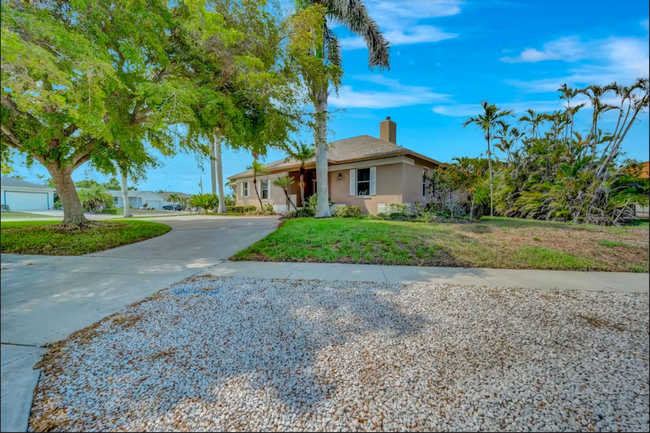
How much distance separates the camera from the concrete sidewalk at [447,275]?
4488 millimetres

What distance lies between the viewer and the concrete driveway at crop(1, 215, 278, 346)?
9.63ft

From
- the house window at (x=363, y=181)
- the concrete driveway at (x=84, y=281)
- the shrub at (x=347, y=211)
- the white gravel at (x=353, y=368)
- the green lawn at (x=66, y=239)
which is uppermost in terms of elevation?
the house window at (x=363, y=181)

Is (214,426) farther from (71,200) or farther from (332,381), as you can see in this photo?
(71,200)

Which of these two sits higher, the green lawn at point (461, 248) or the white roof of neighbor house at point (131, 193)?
the white roof of neighbor house at point (131, 193)

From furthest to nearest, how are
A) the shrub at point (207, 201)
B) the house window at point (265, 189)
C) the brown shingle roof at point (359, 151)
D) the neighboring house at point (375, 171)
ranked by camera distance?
the shrub at point (207, 201) < the house window at point (265, 189) < the neighboring house at point (375, 171) < the brown shingle roof at point (359, 151)

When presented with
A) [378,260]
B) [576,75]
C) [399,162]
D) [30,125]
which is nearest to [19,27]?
[30,125]

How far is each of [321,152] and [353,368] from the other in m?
10.5

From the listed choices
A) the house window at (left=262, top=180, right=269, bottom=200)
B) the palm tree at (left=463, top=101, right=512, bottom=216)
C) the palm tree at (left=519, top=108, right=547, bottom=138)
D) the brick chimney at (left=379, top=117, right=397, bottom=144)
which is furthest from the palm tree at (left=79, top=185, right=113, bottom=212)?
the palm tree at (left=519, top=108, right=547, bottom=138)

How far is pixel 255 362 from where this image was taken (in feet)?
7.44

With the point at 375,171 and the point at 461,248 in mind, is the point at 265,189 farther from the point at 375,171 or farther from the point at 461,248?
the point at 461,248

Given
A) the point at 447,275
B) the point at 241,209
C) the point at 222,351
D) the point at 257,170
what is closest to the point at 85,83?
the point at 222,351

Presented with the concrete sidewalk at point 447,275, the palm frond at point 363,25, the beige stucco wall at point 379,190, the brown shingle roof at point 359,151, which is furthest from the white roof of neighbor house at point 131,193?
the concrete sidewalk at point 447,275

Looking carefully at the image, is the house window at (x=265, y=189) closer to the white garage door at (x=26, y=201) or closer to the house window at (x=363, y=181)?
the house window at (x=363, y=181)

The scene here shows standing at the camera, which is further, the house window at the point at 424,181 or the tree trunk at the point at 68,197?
the house window at the point at 424,181
